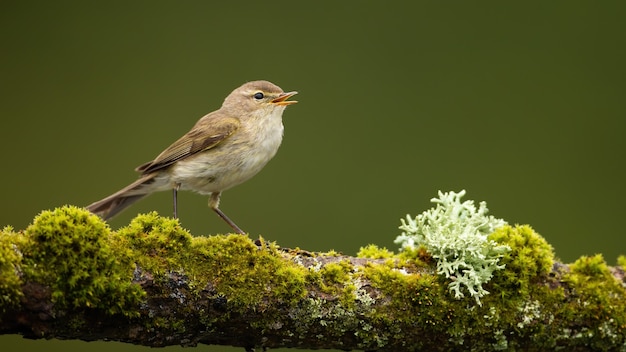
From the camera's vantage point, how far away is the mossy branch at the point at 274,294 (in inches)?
116

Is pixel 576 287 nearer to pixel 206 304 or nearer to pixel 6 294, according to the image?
pixel 206 304

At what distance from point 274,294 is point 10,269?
114cm

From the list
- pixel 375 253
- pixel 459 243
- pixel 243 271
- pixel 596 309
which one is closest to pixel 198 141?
pixel 375 253

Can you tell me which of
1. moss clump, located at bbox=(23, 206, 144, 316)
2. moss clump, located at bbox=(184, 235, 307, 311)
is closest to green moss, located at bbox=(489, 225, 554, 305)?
moss clump, located at bbox=(184, 235, 307, 311)

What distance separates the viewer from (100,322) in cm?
303

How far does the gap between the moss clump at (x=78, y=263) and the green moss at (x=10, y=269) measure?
3 centimetres

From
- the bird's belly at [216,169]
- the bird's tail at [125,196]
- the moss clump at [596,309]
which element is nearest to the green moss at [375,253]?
the moss clump at [596,309]

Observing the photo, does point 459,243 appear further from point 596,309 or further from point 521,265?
point 596,309

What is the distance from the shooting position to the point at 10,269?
282cm

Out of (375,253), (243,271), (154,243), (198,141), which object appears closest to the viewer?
(154,243)

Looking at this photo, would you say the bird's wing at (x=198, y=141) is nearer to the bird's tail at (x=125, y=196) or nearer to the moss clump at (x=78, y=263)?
the bird's tail at (x=125, y=196)

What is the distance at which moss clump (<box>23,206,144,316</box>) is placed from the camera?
114 inches

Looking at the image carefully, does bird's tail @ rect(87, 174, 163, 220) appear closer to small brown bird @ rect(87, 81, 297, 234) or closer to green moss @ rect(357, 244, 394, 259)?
small brown bird @ rect(87, 81, 297, 234)

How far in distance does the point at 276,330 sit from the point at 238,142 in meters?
2.14
